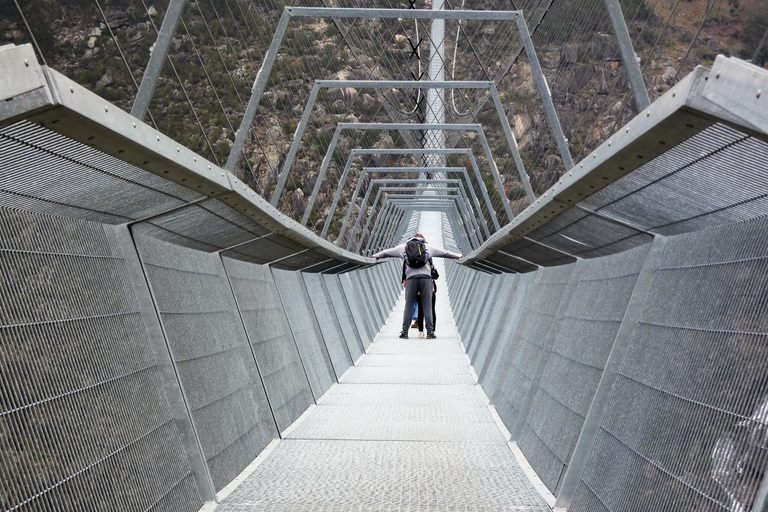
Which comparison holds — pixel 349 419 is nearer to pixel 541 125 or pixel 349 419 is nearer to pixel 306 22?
pixel 541 125

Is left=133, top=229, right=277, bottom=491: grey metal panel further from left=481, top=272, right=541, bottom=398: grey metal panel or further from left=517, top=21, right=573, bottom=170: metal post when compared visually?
left=517, top=21, right=573, bottom=170: metal post

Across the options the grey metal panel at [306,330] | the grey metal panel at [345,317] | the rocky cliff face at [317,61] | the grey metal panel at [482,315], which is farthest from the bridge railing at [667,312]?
the grey metal panel at [345,317]

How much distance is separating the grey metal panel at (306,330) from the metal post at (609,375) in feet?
17.9

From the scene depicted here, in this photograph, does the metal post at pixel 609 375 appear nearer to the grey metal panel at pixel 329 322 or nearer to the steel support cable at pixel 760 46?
the steel support cable at pixel 760 46

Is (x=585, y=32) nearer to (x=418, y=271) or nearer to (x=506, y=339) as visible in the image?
(x=506, y=339)

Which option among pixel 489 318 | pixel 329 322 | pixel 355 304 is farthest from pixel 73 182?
pixel 355 304

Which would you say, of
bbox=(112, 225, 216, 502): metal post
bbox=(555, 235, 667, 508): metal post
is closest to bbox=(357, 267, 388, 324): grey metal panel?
bbox=(112, 225, 216, 502): metal post

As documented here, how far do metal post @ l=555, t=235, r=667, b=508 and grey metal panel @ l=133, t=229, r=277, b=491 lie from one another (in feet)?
7.37

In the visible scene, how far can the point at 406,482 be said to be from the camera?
718cm

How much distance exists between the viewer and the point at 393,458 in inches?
320

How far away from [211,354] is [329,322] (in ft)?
26.1

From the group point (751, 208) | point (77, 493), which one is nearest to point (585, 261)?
point (751, 208)

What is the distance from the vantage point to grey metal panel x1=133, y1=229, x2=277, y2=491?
20.8ft

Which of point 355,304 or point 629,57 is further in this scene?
point 355,304
